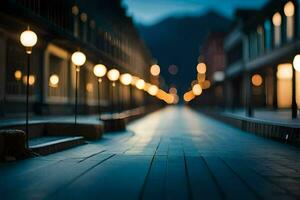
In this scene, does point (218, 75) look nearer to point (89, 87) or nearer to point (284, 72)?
point (284, 72)

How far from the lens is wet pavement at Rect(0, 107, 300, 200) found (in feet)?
21.5

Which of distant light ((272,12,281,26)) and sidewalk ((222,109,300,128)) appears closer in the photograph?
sidewalk ((222,109,300,128))

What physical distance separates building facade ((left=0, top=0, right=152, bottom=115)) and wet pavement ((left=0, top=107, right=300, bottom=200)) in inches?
371

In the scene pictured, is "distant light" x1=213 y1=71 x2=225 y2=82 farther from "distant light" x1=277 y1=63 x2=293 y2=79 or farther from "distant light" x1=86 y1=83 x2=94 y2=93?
"distant light" x1=86 y1=83 x2=94 y2=93

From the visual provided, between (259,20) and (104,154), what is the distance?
34.4 metres

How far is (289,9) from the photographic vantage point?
109 ft

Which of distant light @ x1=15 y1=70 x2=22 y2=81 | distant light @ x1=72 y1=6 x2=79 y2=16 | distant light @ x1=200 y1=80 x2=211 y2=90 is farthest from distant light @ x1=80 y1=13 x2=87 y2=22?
distant light @ x1=200 y1=80 x2=211 y2=90

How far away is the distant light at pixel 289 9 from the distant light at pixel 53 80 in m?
17.8

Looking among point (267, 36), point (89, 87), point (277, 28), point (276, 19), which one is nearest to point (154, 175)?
point (277, 28)

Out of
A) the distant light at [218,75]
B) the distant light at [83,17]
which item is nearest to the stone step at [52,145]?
the distant light at [83,17]

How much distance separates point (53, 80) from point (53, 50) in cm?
205

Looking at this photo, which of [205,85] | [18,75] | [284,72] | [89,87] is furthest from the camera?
[205,85]

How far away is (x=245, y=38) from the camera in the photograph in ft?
169

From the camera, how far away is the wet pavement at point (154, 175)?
21.5 feet
